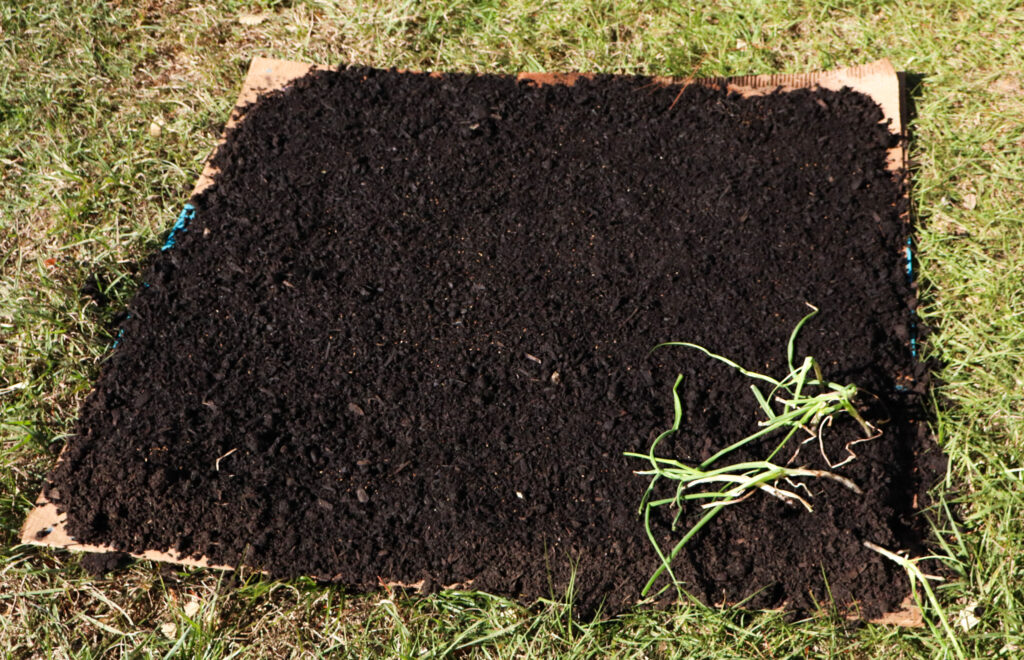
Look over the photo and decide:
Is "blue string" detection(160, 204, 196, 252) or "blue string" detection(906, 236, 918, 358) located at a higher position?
"blue string" detection(906, 236, 918, 358)

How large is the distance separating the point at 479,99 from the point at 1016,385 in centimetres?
182

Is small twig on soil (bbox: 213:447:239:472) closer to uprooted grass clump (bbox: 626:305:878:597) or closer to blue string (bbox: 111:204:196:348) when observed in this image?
blue string (bbox: 111:204:196:348)

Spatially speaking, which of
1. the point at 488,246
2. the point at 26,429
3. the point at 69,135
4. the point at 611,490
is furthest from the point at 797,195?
the point at 69,135

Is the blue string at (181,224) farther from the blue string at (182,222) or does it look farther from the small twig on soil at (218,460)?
the small twig on soil at (218,460)

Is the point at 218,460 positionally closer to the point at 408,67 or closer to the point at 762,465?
the point at 762,465

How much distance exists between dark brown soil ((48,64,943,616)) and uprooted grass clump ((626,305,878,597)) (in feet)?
0.13

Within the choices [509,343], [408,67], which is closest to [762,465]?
[509,343]

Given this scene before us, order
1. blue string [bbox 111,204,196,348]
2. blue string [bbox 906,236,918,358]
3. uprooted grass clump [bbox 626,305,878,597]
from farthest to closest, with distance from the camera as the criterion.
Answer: blue string [bbox 111,204,196,348] < blue string [bbox 906,236,918,358] < uprooted grass clump [bbox 626,305,878,597]

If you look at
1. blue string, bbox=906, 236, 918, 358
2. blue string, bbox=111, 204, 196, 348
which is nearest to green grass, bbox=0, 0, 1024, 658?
blue string, bbox=906, 236, 918, 358

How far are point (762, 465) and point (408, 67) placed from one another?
2042mm

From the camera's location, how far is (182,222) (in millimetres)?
2514

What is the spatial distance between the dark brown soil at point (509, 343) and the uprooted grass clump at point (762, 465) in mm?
39

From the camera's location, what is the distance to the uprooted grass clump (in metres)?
1.83

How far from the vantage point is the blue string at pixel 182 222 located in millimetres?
2475
